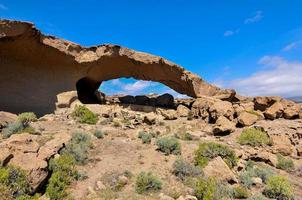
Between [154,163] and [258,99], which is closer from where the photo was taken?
[154,163]

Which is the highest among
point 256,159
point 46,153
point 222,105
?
point 222,105

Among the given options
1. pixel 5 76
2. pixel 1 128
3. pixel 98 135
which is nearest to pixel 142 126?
pixel 98 135

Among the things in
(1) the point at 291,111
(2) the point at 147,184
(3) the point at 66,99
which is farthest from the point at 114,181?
(1) the point at 291,111

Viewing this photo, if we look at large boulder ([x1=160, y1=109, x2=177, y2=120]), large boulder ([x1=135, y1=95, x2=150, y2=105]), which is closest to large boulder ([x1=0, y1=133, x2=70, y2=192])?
large boulder ([x1=160, y1=109, x2=177, y2=120])

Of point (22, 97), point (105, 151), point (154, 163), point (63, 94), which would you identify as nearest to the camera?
point (154, 163)

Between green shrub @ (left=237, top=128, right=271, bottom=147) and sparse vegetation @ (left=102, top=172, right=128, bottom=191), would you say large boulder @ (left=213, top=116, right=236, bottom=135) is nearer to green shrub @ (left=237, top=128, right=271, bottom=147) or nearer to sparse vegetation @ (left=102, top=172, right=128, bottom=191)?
green shrub @ (left=237, top=128, right=271, bottom=147)

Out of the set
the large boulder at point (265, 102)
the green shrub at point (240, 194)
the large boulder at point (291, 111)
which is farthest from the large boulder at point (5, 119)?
the large boulder at point (291, 111)

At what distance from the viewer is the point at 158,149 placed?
12547 millimetres

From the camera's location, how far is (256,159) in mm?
13023

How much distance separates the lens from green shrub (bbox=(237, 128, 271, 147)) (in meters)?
15.4

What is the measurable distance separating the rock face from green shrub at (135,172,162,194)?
12.1 metres

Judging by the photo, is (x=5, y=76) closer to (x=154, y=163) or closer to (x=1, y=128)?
(x=1, y=128)

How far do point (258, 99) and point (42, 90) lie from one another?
45.3ft

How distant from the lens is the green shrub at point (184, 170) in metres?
10.3
